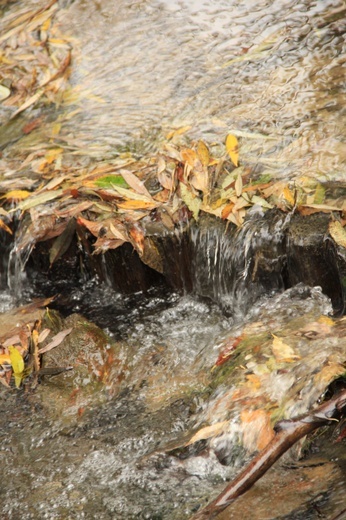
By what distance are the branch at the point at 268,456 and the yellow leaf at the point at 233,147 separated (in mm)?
2322

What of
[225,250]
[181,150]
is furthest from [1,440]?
[181,150]

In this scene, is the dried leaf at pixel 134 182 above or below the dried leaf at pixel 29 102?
below

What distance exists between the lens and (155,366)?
3.92m

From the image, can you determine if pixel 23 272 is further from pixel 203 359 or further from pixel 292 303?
pixel 292 303

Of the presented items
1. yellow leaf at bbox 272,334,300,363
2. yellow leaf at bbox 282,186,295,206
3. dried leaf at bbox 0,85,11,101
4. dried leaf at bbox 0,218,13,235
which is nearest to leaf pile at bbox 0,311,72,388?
dried leaf at bbox 0,218,13,235

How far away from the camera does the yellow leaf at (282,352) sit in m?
3.24

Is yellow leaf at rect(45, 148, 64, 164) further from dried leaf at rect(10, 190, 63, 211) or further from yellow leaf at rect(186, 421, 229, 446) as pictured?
yellow leaf at rect(186, 421, 229, 446)

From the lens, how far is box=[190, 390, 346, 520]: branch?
7.84 feet

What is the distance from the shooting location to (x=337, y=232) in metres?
3.75

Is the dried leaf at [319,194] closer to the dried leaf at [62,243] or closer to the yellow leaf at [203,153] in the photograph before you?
the yellow leaf at [203,153]

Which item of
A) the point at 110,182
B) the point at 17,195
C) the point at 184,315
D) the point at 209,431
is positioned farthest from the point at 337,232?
the point at 17,195

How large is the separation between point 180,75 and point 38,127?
1.20 metres

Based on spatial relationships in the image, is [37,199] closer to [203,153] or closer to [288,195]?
[203,153]

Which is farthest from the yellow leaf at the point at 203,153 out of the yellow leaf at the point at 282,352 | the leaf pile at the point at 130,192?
the yellow leaf at the point at 282,352
